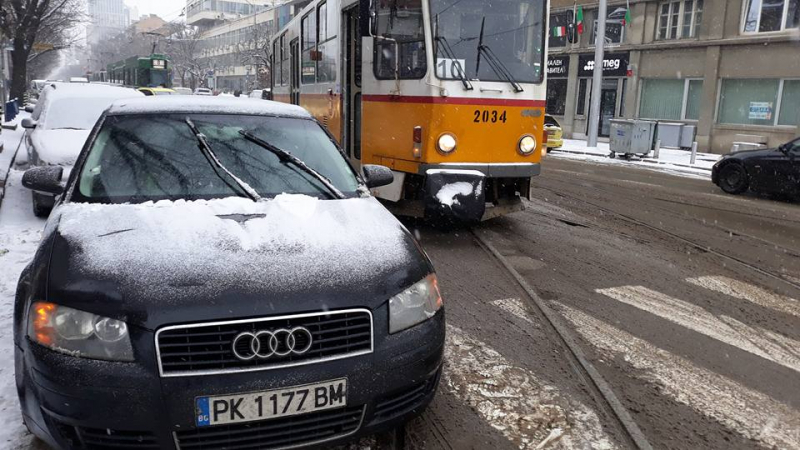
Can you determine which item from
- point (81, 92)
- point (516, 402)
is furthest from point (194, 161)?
point (81, 92)

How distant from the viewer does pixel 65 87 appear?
11.8 metres

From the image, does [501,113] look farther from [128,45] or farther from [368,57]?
[128,45]

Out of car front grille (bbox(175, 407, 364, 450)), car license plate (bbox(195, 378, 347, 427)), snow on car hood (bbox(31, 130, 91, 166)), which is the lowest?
car front grille (bbox(175, 407, 364, 450))

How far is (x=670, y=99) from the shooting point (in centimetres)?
2850

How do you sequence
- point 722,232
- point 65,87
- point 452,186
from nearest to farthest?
point 452,186 < point 722,232 < point 65,87

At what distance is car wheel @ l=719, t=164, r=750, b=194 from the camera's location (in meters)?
13.5

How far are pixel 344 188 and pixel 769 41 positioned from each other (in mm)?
25883

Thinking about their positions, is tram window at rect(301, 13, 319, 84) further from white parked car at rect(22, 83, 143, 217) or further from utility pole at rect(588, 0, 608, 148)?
utility pole at rect(588, 0, 608, 148)

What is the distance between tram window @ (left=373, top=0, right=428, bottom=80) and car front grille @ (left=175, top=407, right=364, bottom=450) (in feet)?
18.6

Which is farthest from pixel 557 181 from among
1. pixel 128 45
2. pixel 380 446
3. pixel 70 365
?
pixel 128 45

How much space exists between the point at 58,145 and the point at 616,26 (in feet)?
90.7

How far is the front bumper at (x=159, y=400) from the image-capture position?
2.47 metres

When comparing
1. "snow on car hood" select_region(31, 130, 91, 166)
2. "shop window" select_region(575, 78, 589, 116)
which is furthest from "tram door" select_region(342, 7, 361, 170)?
"shop window" select_region(575, 78, 589, 116)

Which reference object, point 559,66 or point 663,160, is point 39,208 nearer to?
point 663,160
